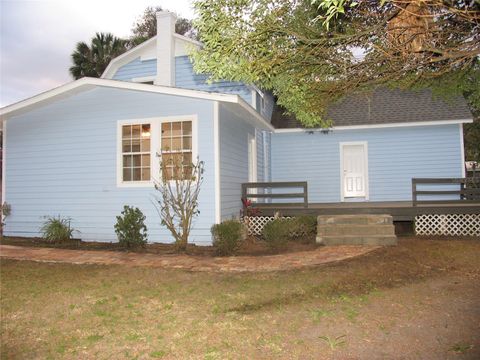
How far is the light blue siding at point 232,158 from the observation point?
9.46 meters

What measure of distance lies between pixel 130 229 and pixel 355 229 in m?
5.06

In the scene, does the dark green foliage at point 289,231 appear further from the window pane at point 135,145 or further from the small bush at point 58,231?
the small bush at point 58,231

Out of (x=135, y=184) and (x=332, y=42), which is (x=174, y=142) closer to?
(x=135, y=184)

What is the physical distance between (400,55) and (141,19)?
102 feet

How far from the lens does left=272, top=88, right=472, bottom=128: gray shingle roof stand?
13.1m

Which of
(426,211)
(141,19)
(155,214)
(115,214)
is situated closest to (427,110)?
(426,211)

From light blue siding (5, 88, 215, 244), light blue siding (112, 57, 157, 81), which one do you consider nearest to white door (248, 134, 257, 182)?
light blue siding (5, 88, 215, 244)

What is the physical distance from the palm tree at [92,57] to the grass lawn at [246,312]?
1849cm

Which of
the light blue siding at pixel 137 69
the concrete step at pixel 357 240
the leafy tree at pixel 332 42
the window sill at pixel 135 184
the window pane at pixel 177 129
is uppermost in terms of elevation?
the light blue siding at pixel 137 69

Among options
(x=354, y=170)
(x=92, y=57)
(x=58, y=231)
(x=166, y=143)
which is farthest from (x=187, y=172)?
(x=92, y=57)

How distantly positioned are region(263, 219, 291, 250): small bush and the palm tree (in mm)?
18033

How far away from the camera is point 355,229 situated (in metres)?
8.62

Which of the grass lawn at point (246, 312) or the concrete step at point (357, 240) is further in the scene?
the concrete step at point (357, 240)

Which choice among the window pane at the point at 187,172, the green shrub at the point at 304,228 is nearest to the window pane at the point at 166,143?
the window pane at the point at 187,172
